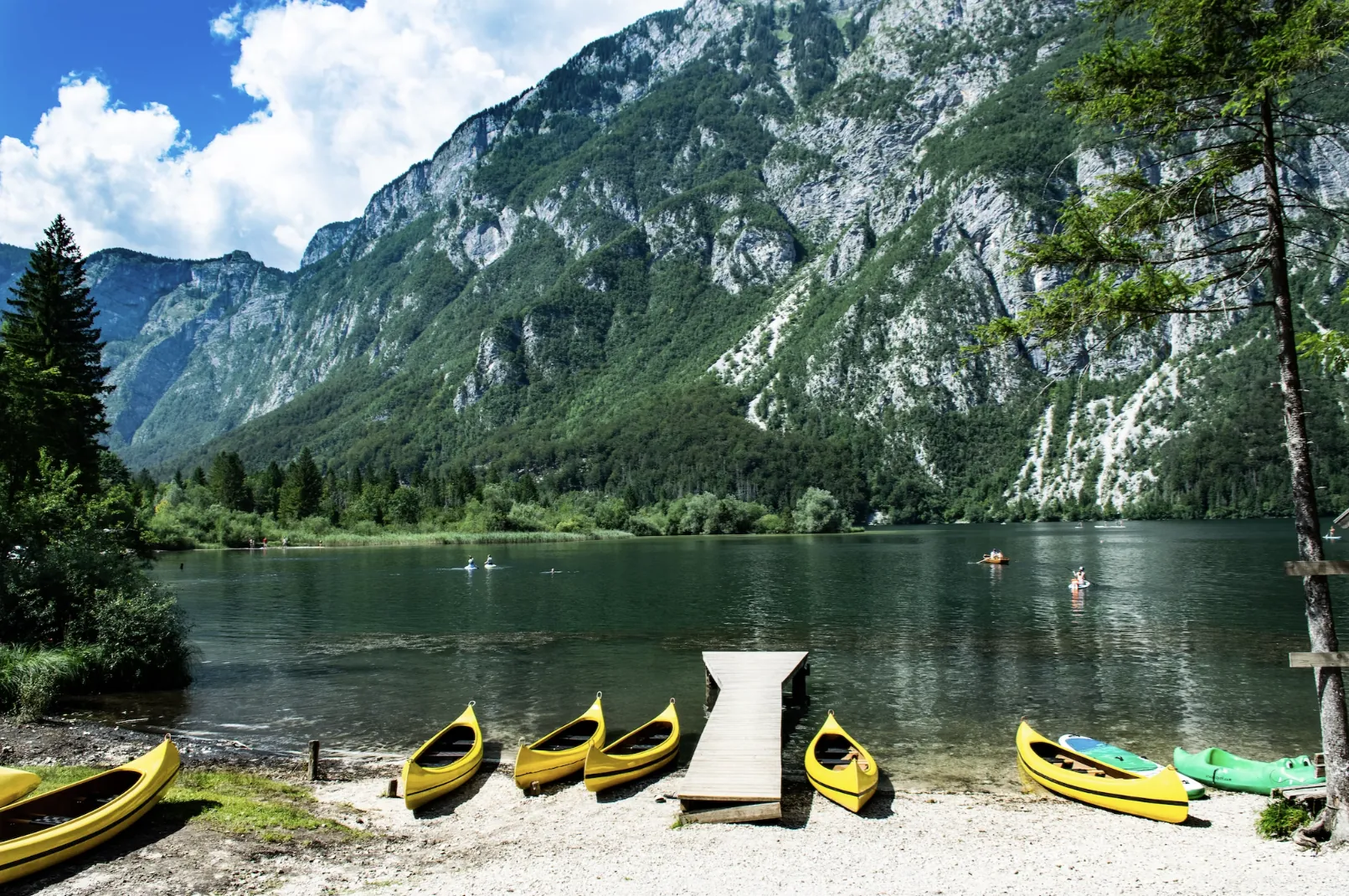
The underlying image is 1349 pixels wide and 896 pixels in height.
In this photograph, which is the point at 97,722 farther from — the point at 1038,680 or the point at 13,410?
the point at 1038,680

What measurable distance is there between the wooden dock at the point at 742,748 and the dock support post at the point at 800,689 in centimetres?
4

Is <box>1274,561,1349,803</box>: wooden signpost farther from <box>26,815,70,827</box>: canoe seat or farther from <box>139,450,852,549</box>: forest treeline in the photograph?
<box>139,450,852,549</box>: forest treeline

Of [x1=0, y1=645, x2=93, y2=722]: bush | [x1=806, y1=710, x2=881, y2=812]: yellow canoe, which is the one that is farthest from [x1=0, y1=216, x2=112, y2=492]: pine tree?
[x1=806, y1=710, x2=881, y2=812]: yellow canoe

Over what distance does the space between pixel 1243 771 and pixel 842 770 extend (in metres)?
9.52

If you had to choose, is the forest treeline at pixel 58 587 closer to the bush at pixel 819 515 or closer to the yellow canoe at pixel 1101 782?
the yellow canoe at pixel 1101 782

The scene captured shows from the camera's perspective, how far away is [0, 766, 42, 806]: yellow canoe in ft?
49.2

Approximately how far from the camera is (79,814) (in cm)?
1498

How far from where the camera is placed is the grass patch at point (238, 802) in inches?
604

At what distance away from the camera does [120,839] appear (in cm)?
1452

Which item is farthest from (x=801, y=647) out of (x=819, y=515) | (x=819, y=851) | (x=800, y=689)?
(x=819, y=515)

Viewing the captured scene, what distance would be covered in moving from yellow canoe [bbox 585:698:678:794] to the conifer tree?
13.0m

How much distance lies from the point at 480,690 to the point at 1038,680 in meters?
22.0

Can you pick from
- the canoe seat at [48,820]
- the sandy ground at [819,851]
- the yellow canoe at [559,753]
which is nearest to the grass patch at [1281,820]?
the sandy ground at [819,851]

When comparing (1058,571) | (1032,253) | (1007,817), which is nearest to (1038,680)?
(1007,817)
